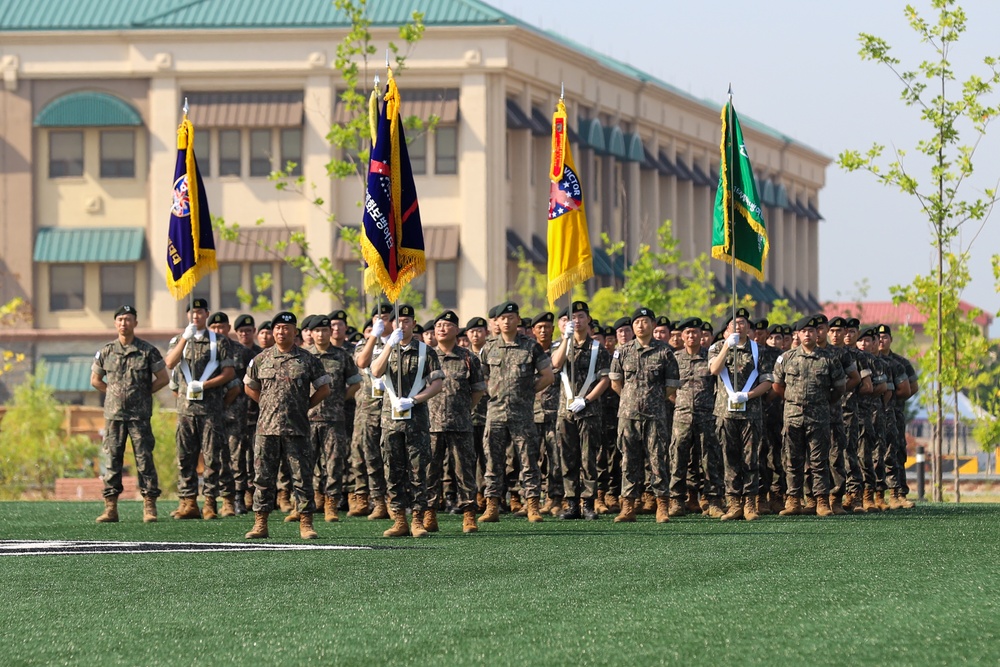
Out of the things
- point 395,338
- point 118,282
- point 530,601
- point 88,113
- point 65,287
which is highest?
point 88,113

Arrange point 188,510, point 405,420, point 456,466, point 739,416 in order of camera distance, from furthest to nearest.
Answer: point 188,510 → point 739,416 → point 456,466 → point 405,420

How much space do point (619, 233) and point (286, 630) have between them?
5478 centimetres

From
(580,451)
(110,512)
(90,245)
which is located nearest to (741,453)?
(580,451)

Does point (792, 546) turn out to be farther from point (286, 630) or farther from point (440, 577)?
point (286, 630)

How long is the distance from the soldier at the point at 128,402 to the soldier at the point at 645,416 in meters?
4.48

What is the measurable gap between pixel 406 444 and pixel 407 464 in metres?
0.19

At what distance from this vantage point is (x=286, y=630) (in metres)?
10.0

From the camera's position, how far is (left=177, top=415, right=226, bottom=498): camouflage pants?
19844 mm

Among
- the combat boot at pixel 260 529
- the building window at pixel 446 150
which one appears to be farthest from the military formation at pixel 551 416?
the building window at pixel 446 150

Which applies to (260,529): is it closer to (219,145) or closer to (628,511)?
(628,511)

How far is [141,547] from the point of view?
15.6 meters

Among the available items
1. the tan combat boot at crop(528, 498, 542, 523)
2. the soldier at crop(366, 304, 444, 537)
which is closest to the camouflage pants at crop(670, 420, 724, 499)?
the tan combat boot at crop(528, 498, 542, 523)

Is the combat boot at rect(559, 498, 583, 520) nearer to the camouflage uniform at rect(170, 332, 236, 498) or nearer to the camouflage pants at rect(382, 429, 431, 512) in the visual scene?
the camouflage pants at rect(382, 429, 431, 512)

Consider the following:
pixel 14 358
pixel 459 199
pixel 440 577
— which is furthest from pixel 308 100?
pixel 440 577
